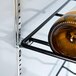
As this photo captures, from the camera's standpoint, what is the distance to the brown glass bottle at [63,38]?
466 millimetres

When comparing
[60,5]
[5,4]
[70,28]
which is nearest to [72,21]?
[70,28]

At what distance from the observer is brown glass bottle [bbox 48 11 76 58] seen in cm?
47

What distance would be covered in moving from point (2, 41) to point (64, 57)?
21cm

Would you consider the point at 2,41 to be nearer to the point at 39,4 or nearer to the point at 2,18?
the point at 2,18

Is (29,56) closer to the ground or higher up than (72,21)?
closer to the ground

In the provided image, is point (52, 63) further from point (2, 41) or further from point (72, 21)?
point (72, 21)

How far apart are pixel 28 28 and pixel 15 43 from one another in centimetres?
9

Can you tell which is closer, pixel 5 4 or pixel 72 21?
pixel 72 21

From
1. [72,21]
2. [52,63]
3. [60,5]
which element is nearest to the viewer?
[72,21]

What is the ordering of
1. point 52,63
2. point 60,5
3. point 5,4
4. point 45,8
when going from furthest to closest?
1. point 52,63
2. point 60,5
3. point 45,8
4. point 5,4

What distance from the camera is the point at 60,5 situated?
939 mm

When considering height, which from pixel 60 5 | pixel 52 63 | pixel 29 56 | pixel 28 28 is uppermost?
pixel 60 5

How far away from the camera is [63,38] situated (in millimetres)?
480

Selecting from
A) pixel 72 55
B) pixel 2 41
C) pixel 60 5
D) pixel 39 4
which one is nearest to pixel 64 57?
pixel 72 55
